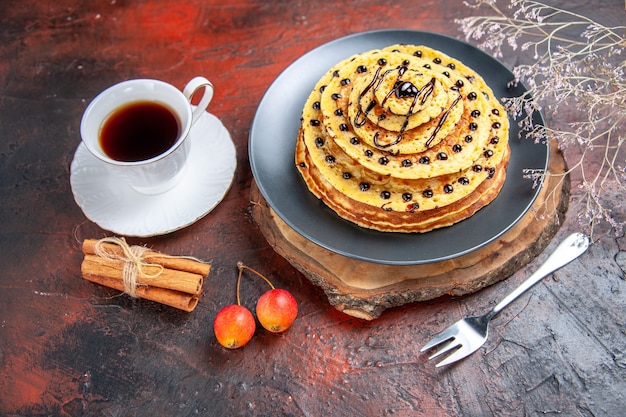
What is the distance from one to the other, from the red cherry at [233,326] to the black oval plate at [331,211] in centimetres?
44

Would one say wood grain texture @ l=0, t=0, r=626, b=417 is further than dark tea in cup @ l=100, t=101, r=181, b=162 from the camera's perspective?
No

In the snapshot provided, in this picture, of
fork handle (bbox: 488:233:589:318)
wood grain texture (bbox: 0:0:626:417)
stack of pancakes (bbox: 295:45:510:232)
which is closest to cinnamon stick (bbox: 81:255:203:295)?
wood grain texture (bbox: 0:0:626:417)

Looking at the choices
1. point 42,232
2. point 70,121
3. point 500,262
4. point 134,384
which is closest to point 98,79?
point 70,121

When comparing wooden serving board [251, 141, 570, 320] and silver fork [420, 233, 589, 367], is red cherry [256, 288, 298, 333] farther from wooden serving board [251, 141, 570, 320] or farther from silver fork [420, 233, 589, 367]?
silver fork [420, 233, 589, 367]

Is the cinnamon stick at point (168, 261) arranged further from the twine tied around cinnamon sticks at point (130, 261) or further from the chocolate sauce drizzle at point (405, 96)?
the chocolate sauce drizzle at point (405, 96)

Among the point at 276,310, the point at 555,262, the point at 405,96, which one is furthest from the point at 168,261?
the point at 555,262

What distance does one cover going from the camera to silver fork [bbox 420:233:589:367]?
2488 millimetres

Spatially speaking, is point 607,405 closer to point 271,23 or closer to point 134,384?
point 134,384

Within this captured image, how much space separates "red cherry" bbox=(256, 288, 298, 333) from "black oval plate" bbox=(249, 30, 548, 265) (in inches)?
11.6

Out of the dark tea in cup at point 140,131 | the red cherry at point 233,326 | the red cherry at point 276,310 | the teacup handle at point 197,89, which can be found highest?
the teacup handle at point 197,89

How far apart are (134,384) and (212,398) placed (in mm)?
341

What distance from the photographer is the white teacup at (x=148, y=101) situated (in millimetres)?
2572

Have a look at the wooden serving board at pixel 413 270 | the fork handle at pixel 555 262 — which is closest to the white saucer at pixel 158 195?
the wooden serving board at pixel 413 270

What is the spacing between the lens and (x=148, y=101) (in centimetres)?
275
